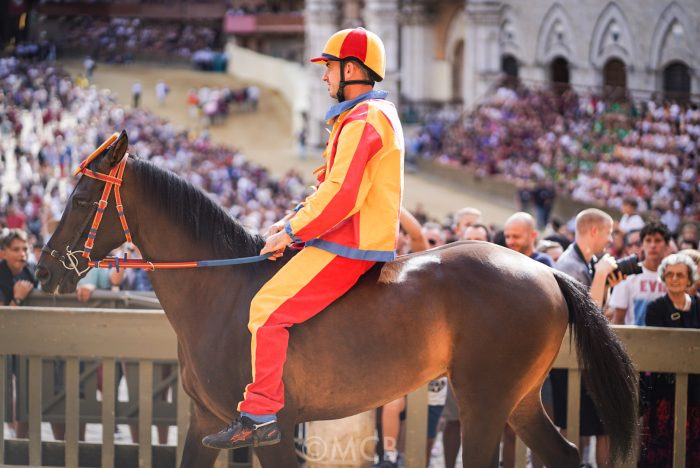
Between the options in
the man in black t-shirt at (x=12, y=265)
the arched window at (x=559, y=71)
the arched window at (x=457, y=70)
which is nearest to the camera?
the man in black t-shirt at (x=12, y=265)

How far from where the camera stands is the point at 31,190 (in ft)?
105

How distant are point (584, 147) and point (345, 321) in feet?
78.5

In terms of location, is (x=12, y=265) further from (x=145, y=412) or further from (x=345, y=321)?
(x=345, y=321)

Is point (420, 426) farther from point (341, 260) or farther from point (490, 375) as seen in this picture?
point (341, 260)

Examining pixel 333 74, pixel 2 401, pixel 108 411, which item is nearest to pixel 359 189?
pixel 333 74

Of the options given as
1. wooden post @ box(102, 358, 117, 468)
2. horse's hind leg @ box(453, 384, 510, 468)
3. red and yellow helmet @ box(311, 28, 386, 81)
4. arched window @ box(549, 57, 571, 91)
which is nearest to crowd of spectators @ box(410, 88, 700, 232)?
arched window @ box(549, 57, 571, 91)

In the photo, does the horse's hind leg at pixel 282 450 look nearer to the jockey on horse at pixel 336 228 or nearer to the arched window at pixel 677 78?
the jockey on horse at pixel 336 228

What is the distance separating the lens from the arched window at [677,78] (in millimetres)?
31453

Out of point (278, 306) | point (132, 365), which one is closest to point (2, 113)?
point (132, 365)

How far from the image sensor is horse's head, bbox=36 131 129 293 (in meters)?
6.02

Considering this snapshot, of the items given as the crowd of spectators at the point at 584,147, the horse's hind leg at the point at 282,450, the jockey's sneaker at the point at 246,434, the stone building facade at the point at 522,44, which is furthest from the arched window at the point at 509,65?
the jockey's sneaker at the point at 246,434

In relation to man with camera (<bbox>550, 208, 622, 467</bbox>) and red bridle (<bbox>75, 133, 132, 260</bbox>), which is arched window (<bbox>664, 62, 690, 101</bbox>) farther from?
red bridle (<bbox>75, 133, 132, 260</bbox>)

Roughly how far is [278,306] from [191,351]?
1.91 feet

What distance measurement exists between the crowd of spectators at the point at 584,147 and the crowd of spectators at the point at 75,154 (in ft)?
18.4
